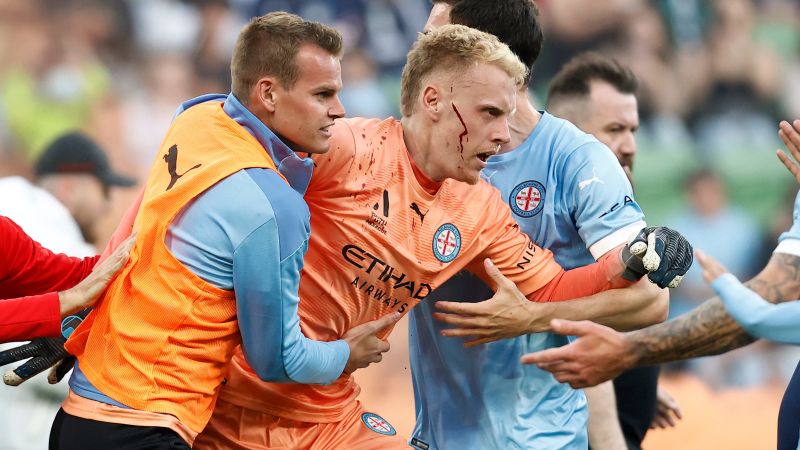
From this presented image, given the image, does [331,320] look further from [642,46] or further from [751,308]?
Answer: [642,46]

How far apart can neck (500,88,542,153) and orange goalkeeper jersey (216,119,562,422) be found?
38 centimetres

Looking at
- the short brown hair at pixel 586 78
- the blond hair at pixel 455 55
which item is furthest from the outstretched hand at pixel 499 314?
the short brown hair at pixel 586 78

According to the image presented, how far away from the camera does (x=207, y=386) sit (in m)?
3.36

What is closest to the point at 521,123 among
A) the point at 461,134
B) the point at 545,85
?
the point at 461,134

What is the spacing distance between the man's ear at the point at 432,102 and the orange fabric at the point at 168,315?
749 millimetres

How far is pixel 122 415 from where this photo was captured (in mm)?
3223

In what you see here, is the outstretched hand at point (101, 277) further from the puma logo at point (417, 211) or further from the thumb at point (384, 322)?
the puma logo at point (417, 211)

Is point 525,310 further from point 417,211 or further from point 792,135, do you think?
point 792,135

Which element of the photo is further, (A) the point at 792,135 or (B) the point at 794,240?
(A) the point at 792,135

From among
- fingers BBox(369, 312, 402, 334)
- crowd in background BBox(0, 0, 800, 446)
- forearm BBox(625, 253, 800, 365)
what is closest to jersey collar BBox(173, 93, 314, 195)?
fingers BBox(369, 312, 402, 334)

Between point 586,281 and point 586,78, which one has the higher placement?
point 586,78

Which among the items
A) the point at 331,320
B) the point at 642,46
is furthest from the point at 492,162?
Result: the point at 642,46

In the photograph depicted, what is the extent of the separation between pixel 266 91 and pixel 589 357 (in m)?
1.27

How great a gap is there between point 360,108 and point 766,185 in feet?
11.4
